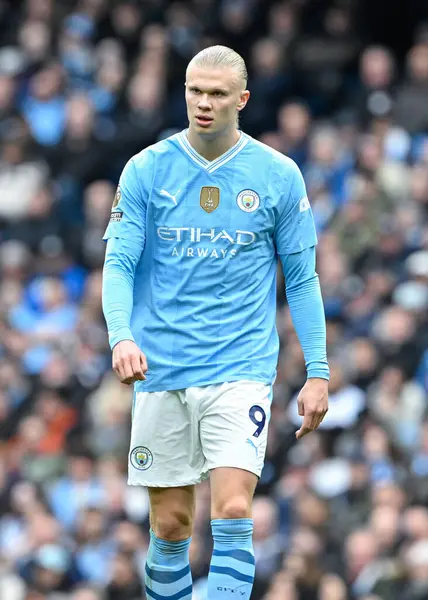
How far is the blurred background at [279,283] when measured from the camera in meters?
12.9

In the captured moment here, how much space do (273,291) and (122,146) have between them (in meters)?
10.4

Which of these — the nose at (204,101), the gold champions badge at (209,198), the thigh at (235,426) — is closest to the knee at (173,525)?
the thigh at (235,426)

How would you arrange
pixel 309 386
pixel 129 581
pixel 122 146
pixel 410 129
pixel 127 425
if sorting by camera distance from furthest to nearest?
pixel 122 146 < pixel 410 129 < pixel 127 425 < pixel 129 581 < pixel 309 386

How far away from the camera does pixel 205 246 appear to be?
729cm

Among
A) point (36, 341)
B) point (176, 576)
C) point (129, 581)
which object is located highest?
point (176, 576)

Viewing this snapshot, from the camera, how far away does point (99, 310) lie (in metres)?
16.0

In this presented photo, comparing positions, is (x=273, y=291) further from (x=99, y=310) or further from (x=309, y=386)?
(x=99, y=310)

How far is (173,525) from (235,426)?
0.60 metres

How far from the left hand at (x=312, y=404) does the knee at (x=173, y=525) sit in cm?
73

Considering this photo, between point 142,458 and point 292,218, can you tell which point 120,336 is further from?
point 292,218

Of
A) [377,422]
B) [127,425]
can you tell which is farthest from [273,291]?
[127,425]

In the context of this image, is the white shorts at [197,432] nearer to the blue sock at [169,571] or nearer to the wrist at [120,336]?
the blue sock at [169,571]

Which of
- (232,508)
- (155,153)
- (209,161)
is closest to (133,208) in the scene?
(155,153)

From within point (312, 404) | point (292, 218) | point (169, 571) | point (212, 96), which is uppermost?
point (212, 96)
